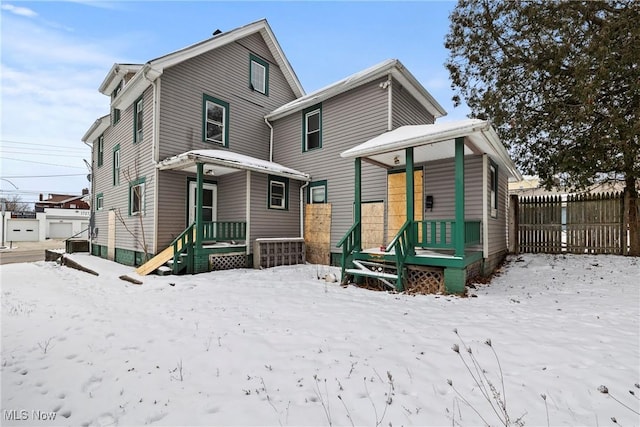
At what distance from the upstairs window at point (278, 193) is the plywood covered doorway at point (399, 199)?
4057 mm

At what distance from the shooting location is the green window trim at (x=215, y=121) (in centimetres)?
1138

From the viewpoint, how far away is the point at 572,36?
31.4 ft

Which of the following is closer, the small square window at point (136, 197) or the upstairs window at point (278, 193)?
the small square window at point (136, 197)

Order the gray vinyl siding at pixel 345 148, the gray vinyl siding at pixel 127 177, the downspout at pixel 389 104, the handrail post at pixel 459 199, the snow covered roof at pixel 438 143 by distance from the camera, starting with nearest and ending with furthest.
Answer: the snow covered roof at pixel 438 143, the handrail post at pixel 459 199, the downspout at pixel 389 104, the gray vinyl siding at pixel 345 148, the gray vinyl siding at pixel 127 177

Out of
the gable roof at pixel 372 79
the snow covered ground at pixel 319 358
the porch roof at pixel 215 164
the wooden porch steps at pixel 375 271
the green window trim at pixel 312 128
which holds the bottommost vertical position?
the snow covered ground at pixel 319 358

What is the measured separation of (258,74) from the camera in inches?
530

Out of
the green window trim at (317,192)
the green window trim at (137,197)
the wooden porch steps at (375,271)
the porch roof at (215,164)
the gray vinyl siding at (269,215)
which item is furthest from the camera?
the green window trim at (317,192)

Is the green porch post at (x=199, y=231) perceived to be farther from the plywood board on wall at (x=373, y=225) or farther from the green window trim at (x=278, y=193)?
the plywood board on wall at (x=373, y=225)

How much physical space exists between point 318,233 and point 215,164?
4.42 m

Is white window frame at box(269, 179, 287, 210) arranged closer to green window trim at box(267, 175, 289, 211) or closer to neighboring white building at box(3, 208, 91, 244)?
green window trim at box(267, 175, 289, 211)

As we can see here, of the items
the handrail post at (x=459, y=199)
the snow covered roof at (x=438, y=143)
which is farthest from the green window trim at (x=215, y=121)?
the handrail post at (x=459, y=199)

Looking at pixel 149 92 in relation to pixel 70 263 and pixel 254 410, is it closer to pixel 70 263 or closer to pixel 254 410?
pixel 70 263

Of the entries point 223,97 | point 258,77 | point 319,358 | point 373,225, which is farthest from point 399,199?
point 258,77

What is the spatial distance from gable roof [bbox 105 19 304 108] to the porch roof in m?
2.88
